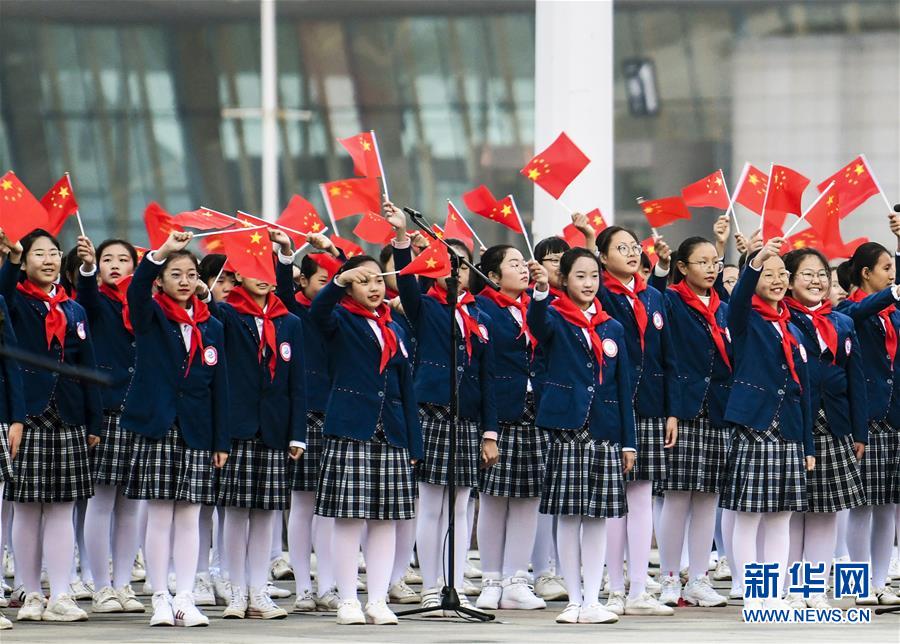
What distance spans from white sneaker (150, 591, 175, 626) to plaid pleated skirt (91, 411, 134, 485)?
27.7 inches

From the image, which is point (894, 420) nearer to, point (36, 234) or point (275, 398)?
point (275, 398)

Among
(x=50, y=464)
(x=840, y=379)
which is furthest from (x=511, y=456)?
(x=50, y=464)

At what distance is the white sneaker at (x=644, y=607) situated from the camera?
8.25 m

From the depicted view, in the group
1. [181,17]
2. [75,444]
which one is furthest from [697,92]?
[75,444]

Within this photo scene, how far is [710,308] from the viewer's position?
29.6ft

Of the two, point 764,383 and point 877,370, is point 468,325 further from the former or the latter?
point 877,370

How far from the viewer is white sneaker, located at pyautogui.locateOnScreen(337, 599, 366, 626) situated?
786 centimetres

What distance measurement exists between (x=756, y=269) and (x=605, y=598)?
212cm

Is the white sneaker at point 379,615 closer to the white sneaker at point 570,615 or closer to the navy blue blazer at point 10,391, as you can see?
the white sneaker at point 570,615

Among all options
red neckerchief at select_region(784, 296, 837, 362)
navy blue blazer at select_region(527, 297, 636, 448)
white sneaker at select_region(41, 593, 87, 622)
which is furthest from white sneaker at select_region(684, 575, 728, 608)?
white sneaker at select_region(41, 593, 87, 622)

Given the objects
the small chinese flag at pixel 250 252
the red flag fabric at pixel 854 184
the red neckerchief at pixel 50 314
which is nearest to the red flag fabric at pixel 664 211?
the red flag fabric at pixel 854 184

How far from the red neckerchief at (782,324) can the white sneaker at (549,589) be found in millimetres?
1932

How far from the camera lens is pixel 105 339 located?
8961 mm

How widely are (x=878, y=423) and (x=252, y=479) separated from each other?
3329mm
